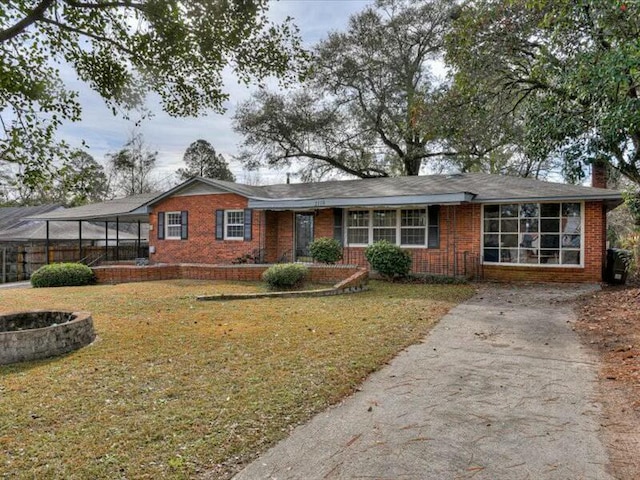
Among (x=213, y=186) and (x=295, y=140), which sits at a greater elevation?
(x=295, y=140)

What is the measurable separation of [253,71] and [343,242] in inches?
393

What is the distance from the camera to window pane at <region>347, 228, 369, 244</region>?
53.7 feet

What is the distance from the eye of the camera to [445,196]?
536 inches

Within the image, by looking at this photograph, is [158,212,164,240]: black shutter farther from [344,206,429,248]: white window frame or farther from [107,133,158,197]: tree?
[107,133,158,197]: tree

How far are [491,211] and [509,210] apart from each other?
0.55 meters

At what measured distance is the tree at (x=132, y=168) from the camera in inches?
1606

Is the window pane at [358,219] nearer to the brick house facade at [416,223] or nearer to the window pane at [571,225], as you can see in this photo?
the brick house facade at [416,223]

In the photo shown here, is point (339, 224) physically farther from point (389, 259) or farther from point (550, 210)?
point (550, 210)

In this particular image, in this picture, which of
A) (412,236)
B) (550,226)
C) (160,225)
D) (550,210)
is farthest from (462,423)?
(160,225)

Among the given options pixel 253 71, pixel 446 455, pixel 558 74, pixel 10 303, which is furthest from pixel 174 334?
pixel 558 74

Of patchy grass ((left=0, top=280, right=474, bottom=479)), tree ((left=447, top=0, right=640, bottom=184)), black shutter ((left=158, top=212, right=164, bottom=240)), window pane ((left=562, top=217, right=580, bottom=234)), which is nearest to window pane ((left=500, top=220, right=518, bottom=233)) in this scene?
window pane ((left=562, top=217, right=580, bottom=234))

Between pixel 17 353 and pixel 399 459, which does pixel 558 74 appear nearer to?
pixel 399 459

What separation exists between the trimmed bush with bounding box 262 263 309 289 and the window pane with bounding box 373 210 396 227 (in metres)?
Result: 4.86

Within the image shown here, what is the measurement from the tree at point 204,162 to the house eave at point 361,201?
22.5 meters
